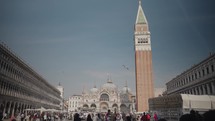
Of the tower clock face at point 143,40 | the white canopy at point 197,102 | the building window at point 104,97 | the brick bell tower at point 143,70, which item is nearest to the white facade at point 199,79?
the brick bell tower at point 143,70

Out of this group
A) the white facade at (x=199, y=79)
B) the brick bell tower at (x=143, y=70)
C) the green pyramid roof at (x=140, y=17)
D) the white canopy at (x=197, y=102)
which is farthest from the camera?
the green pyramid roof at (x=140, y=17)

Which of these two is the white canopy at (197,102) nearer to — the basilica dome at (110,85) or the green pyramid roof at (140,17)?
the green pyramid roof at (140,17)

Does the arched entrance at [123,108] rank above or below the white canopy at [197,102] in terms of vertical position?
below

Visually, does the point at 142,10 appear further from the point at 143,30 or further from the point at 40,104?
the point at 40,104

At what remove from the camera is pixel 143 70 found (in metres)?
70.2

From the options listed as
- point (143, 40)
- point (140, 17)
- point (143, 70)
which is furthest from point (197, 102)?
point (140, 17)

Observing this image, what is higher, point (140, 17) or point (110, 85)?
point (140, 17)

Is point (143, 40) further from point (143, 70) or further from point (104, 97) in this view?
point (104, 97)

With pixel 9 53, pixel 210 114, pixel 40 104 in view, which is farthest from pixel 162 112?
pixel 40 104

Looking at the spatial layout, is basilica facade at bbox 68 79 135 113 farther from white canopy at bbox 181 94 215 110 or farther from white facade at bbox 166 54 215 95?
white canopy at bbox 181 94 215 110

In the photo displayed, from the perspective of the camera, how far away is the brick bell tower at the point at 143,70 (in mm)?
67744

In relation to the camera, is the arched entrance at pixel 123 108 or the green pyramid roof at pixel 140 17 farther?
the arched entrance at pixel 123 108

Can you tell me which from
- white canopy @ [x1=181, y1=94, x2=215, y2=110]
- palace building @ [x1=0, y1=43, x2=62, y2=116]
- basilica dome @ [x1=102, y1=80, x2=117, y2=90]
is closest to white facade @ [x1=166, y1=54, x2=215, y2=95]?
white canopy @ [x1=181, y1=94, x2=215, y2=110]

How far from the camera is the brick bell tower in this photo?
6774 cm
